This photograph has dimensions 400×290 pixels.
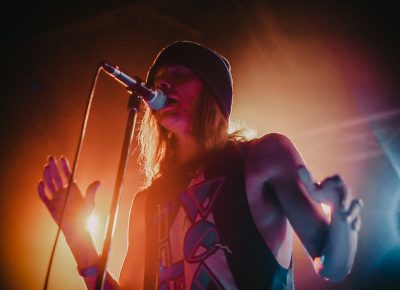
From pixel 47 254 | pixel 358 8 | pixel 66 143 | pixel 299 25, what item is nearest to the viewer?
pixel 358 8

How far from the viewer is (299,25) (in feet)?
13.8

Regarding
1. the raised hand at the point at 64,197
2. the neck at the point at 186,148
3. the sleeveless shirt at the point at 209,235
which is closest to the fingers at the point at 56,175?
the raised hand at the point at 64,197

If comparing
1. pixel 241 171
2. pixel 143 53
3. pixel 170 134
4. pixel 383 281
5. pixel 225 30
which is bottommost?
pixel 383 281

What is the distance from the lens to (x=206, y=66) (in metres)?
2.57

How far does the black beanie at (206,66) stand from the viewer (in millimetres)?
2520

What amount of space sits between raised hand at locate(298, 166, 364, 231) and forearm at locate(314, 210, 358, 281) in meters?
0.02

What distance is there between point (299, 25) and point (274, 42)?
363 millimetres

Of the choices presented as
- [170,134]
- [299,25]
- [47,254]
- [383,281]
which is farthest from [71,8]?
[383,281]

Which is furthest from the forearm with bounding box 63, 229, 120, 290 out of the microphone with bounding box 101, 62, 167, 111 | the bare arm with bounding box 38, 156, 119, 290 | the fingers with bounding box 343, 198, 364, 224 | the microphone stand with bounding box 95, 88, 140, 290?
the fingers with bounding box 343, 198, 364, 224

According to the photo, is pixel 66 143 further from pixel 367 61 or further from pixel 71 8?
pixel 367 61

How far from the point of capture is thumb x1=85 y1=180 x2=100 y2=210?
1698mm

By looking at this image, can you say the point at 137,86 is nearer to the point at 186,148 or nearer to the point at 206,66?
the point at 186,148

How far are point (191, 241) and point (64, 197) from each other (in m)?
0.67

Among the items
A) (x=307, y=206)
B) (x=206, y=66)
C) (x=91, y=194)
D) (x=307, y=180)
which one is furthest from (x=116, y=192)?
(x=206, y=66)
